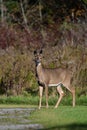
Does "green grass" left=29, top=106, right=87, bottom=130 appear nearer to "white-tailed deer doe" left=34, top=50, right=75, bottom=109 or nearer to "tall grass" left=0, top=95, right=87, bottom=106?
"white-tailed deer doe" left=34, top=50, right=75, bottom=109

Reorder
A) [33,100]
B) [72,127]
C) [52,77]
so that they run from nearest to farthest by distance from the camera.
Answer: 1. [72,127]
2. [52,77]
3. [33,100]

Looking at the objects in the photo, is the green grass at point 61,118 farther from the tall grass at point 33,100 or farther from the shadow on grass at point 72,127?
the tall grass at point 33,100

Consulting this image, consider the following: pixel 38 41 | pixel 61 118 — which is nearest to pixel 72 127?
pixel 61 118

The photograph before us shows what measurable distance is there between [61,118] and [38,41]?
22.7m

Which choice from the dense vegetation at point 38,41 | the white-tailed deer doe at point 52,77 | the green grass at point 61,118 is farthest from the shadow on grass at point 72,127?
the dense vegetation at point 38,41

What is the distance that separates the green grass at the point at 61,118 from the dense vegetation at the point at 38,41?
7.49 metres

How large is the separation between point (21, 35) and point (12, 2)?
45.2ft

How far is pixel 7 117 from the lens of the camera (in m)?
22.0

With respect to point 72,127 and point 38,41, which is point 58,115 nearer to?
point 72,127

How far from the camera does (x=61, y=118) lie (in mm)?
21047

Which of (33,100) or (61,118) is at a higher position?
(61,118)

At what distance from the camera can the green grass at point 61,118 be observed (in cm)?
1854

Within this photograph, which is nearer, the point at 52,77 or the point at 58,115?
the point at 58,115

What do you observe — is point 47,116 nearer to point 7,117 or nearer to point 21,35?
point 7,117
